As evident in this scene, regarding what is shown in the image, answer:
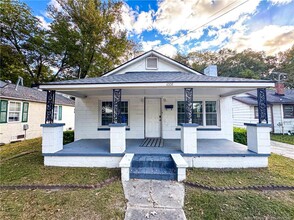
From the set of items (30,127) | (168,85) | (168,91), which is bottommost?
(30,127)

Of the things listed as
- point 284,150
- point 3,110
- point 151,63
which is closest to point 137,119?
point 151,63

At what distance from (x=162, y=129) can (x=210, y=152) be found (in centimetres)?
309

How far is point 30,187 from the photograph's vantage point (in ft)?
12.4

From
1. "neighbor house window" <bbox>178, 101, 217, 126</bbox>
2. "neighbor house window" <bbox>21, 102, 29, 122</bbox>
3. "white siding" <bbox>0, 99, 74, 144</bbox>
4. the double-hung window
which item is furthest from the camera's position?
"neighbor house window" <bbox>21, 102, 29, 122</bbox>

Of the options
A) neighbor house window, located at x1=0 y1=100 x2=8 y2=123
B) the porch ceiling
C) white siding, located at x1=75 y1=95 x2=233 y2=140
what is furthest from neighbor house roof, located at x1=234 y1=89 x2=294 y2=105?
neighbor house window, located at x1=0 y1=100 x2=8 y2=123

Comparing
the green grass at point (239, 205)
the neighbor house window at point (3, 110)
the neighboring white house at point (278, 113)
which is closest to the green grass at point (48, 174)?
the green grass at point (239, 205)

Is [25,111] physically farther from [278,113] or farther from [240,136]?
[278,113]

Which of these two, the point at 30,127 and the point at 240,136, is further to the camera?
the point at 30,127

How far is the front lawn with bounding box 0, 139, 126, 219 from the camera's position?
9.18ft

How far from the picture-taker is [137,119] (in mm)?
7824

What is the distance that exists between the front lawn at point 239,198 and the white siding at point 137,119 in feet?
10.4

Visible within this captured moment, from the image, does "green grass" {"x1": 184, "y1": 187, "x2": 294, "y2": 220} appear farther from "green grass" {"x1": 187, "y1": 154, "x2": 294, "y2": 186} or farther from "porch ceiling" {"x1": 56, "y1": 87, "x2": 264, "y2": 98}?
"porch ceiling" {"x1": 56, "y1": 87, "x2": 264, "y2": 98}

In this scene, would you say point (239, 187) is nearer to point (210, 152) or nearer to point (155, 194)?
point (210, 152)

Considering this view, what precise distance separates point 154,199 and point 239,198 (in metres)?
1.84
